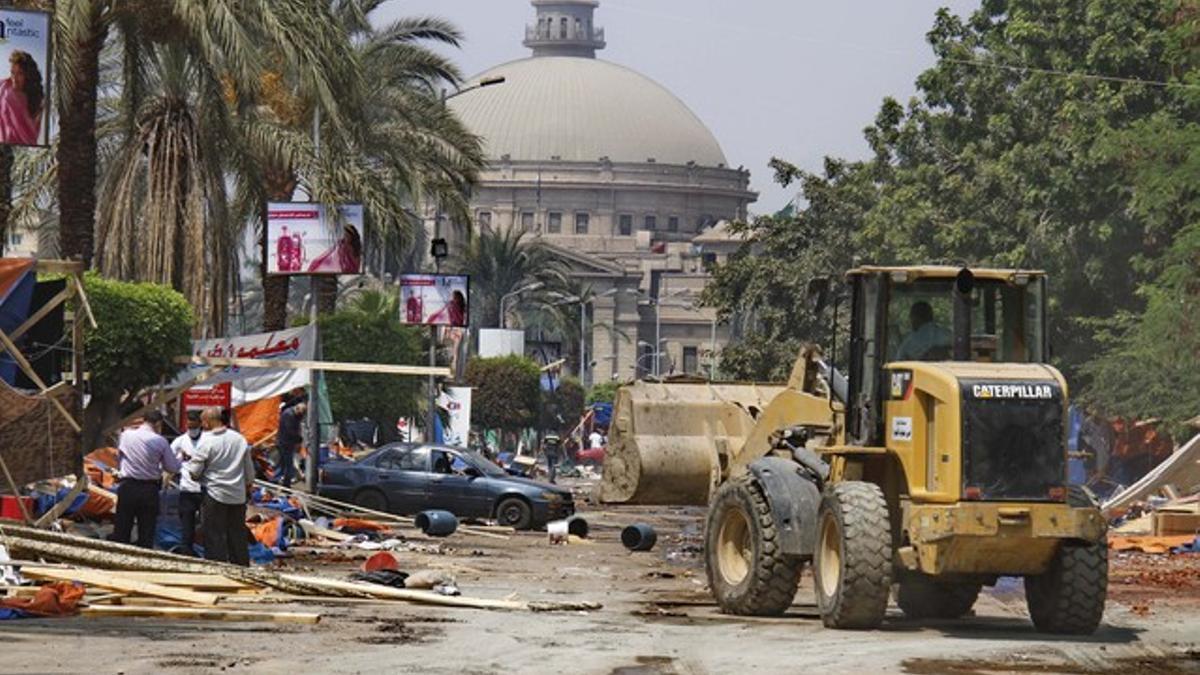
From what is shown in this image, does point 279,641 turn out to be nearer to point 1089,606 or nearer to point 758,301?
point 1089,606

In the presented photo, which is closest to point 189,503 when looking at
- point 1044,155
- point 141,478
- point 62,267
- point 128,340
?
point 141,478

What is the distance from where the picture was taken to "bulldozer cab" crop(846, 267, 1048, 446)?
1912 centimetres

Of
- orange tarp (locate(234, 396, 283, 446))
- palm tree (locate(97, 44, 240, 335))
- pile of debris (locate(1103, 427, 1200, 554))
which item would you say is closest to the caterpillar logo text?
pile of debris (locate(1103, 427, 1200, 554))

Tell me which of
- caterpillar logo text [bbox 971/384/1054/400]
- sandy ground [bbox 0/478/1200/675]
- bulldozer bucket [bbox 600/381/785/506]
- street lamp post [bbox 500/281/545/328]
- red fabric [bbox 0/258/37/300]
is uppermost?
street lamp post [bbox 500/281/545/328]

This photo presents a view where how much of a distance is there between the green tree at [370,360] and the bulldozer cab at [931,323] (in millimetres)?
42570

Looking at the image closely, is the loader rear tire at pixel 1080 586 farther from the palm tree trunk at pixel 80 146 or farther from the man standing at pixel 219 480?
the palm tree trunk at pixel 80 146

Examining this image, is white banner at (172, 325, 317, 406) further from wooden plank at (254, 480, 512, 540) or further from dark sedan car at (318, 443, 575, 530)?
wooden plank at (254, 480, 512, 540)

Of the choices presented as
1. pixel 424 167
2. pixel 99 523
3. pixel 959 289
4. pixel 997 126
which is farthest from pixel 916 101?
pixel 959 289

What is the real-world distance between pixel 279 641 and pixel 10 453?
7391 millimetres

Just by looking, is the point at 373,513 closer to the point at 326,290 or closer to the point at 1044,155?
the point at 326,290

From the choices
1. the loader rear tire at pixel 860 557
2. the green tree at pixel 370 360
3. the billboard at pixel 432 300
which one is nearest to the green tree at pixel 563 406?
the green tree at pixel 370 360

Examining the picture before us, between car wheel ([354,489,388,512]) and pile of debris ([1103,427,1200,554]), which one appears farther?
car wheel ([354,489,388,512])

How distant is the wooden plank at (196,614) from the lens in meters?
17.7

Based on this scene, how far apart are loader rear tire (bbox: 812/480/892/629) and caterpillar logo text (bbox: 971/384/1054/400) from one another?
1.05m
